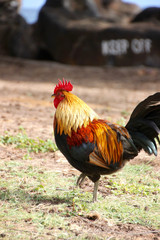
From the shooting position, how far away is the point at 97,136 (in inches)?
136

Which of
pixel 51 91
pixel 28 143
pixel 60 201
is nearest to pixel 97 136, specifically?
pixel 60 201

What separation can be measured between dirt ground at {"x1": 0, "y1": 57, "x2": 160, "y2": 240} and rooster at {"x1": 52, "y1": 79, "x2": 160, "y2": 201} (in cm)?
61

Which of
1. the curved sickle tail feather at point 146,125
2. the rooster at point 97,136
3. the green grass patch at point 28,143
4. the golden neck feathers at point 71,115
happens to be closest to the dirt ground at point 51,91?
the green grass patch at point 28,143

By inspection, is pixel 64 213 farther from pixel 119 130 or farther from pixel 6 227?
pixel 119 130

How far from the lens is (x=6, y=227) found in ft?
9.87

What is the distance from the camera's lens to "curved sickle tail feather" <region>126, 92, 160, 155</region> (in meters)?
3.42

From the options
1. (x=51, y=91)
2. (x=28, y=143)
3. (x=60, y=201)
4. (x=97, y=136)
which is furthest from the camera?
(x=51, y=91)

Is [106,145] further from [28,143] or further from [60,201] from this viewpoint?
[28,143]

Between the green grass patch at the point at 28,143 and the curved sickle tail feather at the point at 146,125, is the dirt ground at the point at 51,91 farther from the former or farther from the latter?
the curved sickle tail feather at the point at 146,125

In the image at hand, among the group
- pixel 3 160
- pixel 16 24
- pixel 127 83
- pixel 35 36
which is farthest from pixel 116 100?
pixel 16 24

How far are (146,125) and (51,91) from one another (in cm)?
741

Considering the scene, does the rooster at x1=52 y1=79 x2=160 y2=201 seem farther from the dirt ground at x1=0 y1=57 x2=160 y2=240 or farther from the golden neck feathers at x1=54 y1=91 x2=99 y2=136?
the dirt ground at x1=0 y1=57 x2=160 y2=240

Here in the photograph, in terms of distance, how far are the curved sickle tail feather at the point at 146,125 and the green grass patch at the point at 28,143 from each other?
1.82 meters

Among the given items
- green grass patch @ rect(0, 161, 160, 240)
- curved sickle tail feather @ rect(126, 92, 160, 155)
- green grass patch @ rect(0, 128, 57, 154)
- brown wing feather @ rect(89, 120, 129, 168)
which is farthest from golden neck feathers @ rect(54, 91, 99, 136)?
green grass patch @ rect(0, 128, 57, 154)
